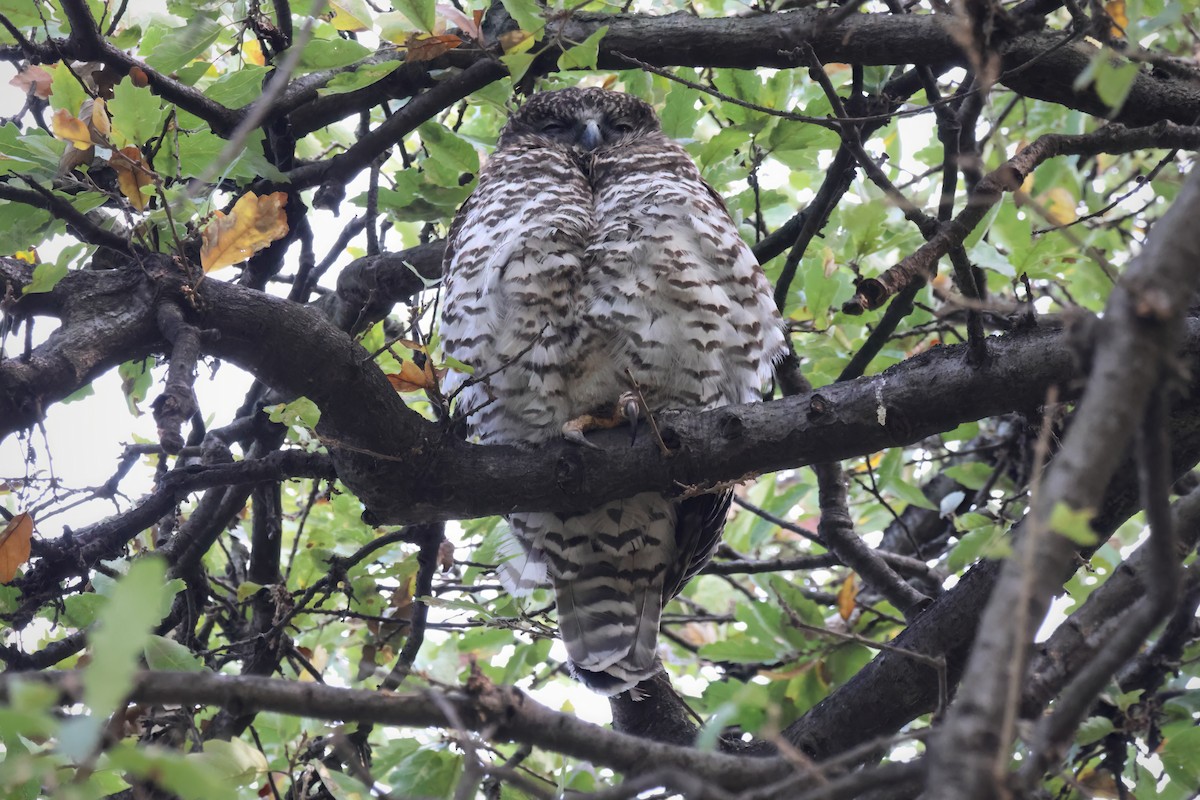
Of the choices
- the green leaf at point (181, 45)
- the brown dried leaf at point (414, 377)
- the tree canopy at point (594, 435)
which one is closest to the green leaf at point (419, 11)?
the tree canopy at point (594, 435)

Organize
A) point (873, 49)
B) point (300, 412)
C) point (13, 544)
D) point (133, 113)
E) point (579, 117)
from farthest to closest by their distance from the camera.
→ 1. point (579, 117)
2. point (873, 49)
3. point (13, 544)
4. point (133, 113)
5. point (300, 412)

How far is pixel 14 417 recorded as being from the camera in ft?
7.02

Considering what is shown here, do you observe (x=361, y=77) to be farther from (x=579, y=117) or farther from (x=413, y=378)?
(x=579, y=117)

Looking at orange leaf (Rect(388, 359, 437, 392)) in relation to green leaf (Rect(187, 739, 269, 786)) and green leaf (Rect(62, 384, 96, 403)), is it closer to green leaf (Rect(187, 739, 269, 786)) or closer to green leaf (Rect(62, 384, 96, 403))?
green leaf (Rect(187, 739, 269, 786))

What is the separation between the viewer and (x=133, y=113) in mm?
2510

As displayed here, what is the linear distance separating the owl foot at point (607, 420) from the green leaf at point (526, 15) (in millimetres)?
931

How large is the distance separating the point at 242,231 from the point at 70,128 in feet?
1.56

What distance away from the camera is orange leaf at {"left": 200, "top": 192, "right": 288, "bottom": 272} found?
7.88 feet

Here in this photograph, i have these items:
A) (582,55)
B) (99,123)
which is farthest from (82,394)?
(582,55)

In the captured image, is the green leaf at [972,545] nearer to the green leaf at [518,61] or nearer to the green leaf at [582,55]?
the green leaf at [582,55]

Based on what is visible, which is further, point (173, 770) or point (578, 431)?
point (578, 431)

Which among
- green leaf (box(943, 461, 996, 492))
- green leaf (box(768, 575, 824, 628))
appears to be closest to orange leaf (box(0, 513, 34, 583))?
green leaf (box(768, 575, 824, 628))

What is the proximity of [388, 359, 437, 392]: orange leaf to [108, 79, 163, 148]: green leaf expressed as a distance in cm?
78

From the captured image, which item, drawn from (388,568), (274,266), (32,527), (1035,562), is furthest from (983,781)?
(388,568)
